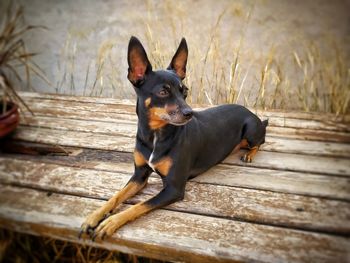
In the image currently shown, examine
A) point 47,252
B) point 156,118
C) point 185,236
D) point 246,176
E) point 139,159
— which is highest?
point 156,118

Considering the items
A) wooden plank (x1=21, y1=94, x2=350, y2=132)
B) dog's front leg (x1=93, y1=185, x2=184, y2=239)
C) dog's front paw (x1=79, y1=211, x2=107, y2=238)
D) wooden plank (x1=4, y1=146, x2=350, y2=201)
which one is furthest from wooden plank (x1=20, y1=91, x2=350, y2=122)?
dog's front paw (x1=79, y1=211, x2=107, y2=238)

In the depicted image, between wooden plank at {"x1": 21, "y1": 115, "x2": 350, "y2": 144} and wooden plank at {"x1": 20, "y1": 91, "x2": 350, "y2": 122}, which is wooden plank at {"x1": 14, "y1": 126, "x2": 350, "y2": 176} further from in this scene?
wooden plank at {"x1": 20, "y1": 91, "x2": 350, "y2": 122}

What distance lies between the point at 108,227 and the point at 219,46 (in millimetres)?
2420

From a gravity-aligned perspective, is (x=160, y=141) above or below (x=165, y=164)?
above

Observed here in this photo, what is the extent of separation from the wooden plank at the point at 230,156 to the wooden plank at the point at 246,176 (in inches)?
3.1

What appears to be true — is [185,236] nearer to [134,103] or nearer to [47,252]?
[47,252]

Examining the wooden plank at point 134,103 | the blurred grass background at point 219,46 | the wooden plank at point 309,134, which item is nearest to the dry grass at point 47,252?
the wooden plank at point 309,134

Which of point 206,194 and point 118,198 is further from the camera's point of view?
point 206,194

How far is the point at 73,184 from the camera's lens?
195cm

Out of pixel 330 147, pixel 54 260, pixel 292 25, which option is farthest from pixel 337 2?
pixel 54 260

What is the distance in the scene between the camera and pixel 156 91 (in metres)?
1.69

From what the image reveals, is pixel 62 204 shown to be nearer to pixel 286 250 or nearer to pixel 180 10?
pixel 286 250

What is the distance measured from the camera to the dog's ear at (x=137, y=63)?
1.69 meters

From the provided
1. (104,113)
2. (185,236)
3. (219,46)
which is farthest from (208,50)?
(185,236)
